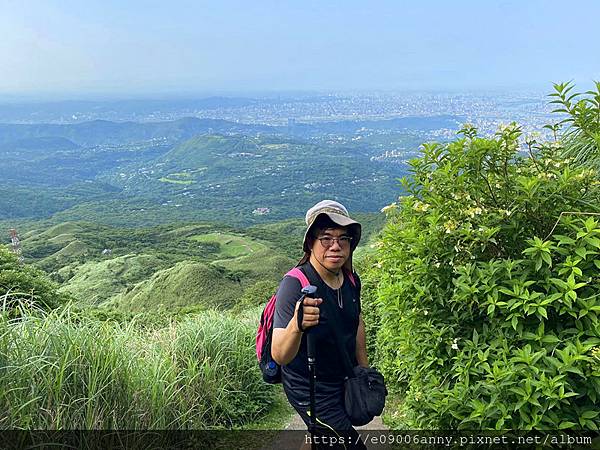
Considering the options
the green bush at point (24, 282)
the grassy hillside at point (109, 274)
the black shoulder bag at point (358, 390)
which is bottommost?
the grassy hillside at point (109, 274)

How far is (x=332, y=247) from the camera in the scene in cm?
233

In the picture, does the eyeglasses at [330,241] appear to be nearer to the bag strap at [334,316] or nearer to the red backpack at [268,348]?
the bag strap at [334,316]

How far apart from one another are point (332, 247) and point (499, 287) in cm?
77

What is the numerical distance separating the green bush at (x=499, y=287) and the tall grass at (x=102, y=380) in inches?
71.3

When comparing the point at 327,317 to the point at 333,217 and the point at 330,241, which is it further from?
the point at 333,217

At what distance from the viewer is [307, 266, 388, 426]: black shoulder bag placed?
2.30 meters

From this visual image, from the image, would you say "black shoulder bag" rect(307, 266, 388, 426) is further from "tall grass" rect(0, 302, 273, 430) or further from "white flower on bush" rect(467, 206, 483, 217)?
"tall grass" rect(0, 302, 273, 430)

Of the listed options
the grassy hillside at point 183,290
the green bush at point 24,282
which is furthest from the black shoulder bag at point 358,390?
the grassy hillside at point 183,290

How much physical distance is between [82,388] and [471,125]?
2.81 m

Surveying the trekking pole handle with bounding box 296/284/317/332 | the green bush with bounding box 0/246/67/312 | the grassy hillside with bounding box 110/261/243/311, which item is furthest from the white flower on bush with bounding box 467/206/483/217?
the grassy hillside with bounding box 110/261/243/311

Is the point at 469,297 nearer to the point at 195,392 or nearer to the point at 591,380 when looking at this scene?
the point at 591,380

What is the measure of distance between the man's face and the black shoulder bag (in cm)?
10

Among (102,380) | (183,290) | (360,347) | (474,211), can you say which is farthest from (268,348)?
(183,290)

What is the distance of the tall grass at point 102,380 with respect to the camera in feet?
9.30
